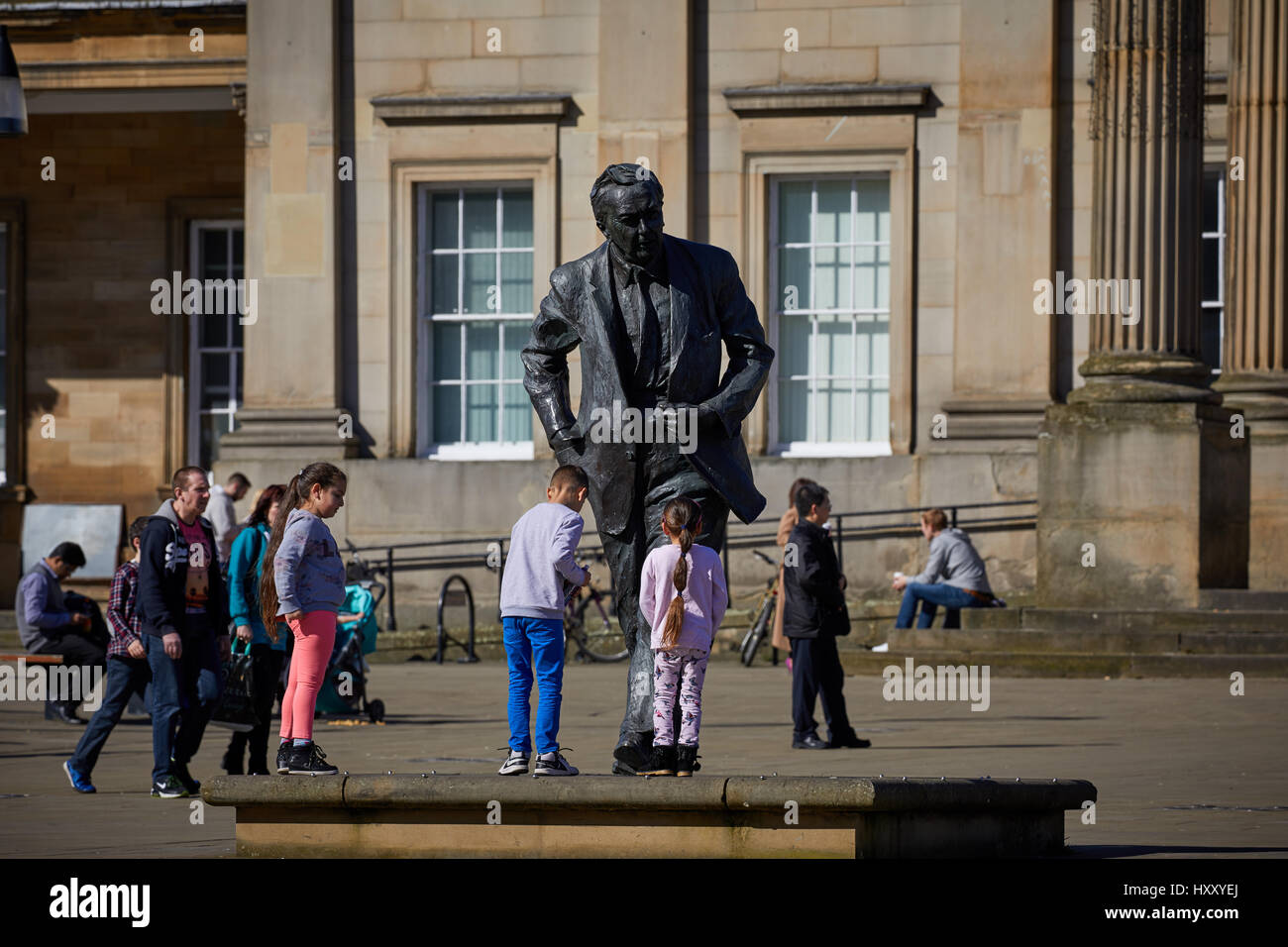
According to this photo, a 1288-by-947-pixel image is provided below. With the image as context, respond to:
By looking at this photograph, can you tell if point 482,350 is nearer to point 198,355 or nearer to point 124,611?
point 198,355

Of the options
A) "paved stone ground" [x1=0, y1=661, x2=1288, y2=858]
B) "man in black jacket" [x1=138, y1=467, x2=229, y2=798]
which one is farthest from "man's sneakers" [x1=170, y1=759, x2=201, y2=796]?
"paved stone ground" [x1=0, y1=661, x2=1288, y2=858]

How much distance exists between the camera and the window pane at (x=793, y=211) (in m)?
24.8

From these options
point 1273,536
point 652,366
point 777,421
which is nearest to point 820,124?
point 777,421

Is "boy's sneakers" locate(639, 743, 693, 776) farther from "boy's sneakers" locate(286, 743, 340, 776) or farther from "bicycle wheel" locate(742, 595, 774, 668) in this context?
"bicycle wheel" locate(742, 595, 774, 668)

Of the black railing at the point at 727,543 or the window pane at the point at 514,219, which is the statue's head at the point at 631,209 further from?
the window pane at the point at 514,219

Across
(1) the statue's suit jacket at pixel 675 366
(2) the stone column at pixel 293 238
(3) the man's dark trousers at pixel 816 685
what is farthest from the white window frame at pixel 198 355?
(1) the statue's suit jacket at pixel 675 366

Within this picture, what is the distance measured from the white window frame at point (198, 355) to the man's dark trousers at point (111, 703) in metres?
16.4

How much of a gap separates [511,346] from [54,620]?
29.0ft

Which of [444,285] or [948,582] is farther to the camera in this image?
[444,285]

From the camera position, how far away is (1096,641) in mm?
18781

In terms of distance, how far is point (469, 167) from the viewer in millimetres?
25203

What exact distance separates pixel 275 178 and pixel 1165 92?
32.9 feet

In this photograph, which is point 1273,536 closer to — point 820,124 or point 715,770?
point 820,124

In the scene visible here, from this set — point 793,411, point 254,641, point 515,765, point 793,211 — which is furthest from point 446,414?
point 515,765
